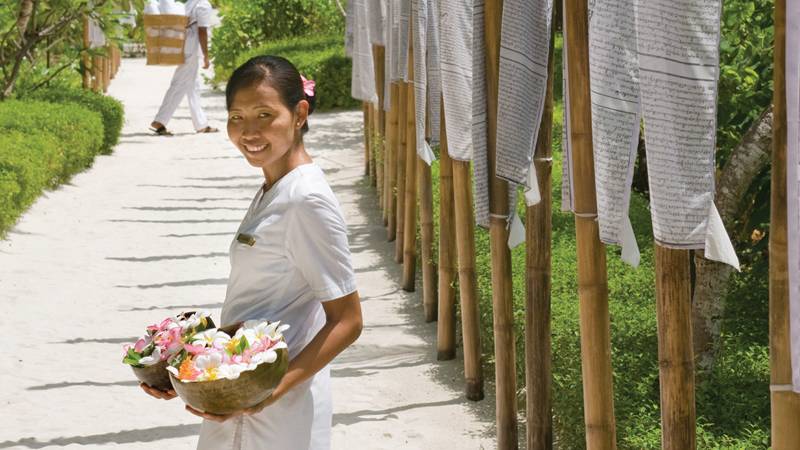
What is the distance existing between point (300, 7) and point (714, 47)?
1717cm

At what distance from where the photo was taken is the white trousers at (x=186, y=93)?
13656mm

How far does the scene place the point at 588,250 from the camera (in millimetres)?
3703

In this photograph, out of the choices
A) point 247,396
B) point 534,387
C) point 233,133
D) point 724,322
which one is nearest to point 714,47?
point 233,133

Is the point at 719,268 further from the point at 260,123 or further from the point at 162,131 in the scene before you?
the point at 162,131

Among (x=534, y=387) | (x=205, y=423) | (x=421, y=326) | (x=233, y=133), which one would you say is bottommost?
(x=421, y=326)

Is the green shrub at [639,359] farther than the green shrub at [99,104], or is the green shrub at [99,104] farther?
the green shrub at [99,104]

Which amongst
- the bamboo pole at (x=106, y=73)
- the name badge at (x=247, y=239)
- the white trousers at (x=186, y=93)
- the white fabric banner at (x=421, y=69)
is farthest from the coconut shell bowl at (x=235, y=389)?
the bamboo pole at (x=106, y=73)

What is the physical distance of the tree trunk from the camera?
465cm

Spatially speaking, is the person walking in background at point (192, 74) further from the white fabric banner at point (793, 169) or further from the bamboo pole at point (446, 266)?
the white fabric banner at point (793, 169)

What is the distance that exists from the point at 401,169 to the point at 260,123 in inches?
203

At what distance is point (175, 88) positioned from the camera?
13.6 m

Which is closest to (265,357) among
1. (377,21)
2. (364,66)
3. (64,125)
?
(377,21)

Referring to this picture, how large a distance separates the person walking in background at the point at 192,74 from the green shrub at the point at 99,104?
67 centimetres

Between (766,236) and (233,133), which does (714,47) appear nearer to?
(233,133)
